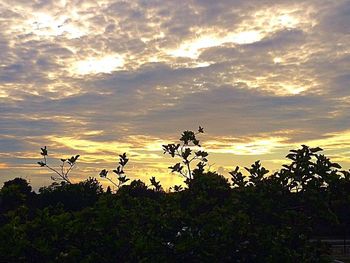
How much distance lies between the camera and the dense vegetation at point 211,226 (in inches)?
260

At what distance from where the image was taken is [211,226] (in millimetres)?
6691

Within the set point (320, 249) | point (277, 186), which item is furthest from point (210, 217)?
point (320, 249)

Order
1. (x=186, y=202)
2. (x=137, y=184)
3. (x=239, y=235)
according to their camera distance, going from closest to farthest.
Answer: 1. (x=239, y=235)
2. (x=186, y=202)
3. (x=137, y=184)

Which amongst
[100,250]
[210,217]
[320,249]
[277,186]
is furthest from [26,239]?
[320,249]

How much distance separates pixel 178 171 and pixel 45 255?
233cm

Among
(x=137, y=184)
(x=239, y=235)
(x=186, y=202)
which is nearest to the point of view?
(x=239, y=235)

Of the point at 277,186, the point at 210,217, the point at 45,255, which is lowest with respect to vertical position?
the point at 45,255

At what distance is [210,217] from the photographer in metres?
6.80

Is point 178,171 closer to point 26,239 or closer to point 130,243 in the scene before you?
point 130,243

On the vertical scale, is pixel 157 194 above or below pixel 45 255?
above

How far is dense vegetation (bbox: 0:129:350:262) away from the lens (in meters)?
6.61

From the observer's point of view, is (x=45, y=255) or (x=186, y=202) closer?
(x=45, y=255)

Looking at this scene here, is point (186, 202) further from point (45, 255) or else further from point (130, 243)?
point (45, 255)

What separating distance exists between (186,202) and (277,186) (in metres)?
1.42
